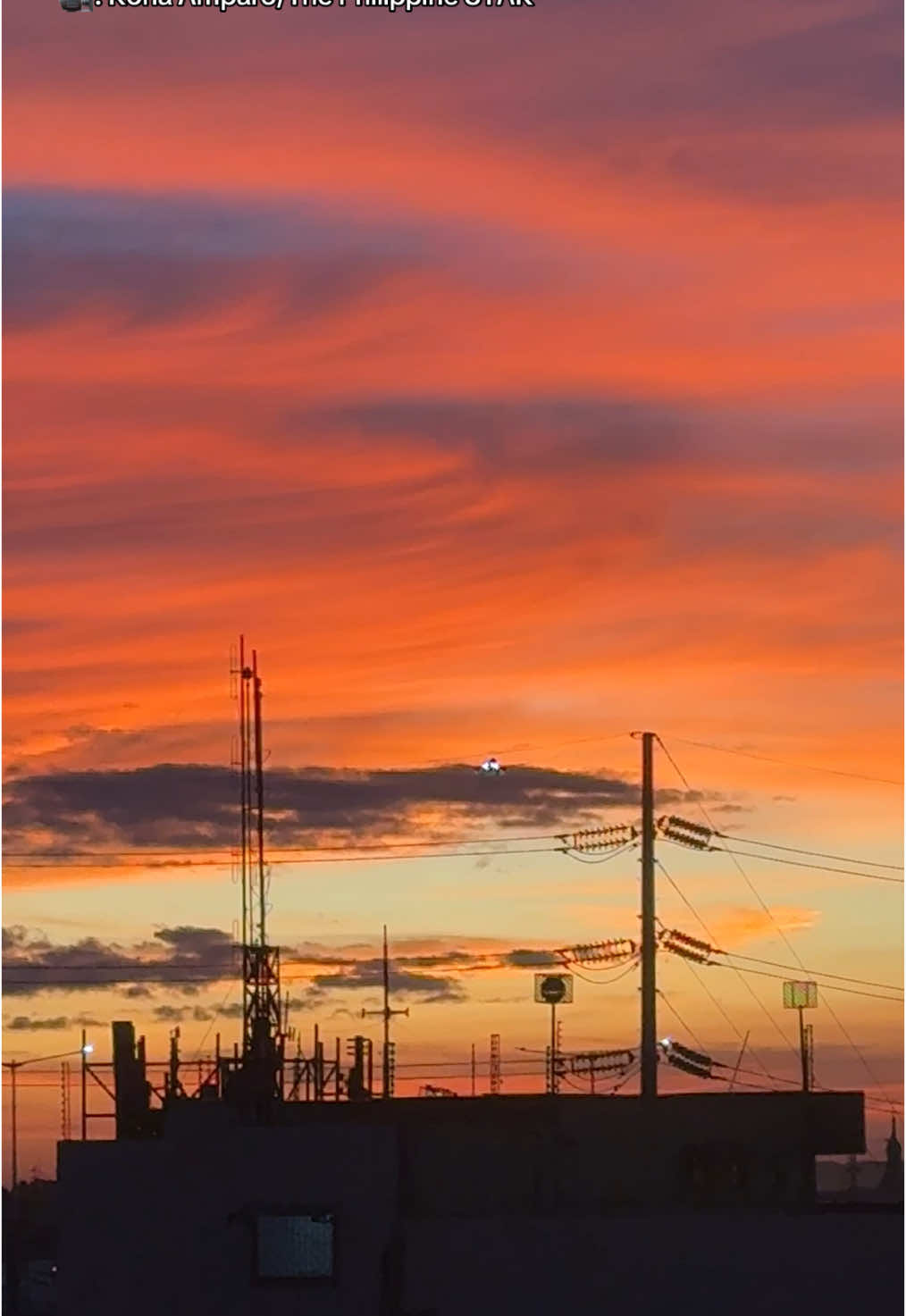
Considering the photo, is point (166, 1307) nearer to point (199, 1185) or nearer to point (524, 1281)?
point (199, 1185)

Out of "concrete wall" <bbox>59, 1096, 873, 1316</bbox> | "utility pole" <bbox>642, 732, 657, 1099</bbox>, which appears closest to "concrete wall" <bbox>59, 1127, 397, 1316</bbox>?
"concrete wall" <bbox>59, 1096, 873, 1316</bbox>

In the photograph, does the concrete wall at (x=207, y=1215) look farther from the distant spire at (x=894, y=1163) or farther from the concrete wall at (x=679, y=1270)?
the distant spire at (x=894, y=1163)

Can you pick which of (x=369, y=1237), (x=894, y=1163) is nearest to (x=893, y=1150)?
(x=894, y=1163)

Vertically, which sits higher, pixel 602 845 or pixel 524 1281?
pixel 602 845

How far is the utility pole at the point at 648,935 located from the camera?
51875 mm

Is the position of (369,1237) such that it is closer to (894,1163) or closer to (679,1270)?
(679,1270)

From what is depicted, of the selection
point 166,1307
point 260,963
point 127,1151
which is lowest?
point 166,1307

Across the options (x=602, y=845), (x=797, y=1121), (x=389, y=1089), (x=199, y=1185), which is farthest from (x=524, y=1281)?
(x=602, y=845)

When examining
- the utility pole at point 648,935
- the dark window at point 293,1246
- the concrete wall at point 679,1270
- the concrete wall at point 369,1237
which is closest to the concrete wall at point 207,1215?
the concrete wall at point 369,1237

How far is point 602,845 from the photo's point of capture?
196ft

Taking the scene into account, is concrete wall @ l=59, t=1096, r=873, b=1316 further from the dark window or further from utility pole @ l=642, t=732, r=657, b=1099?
utility pole @ l=642, t=732, r=657, b=1099

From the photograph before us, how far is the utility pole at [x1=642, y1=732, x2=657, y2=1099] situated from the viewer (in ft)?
170

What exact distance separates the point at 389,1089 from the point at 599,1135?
865 cm

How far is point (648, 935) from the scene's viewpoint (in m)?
53.9
